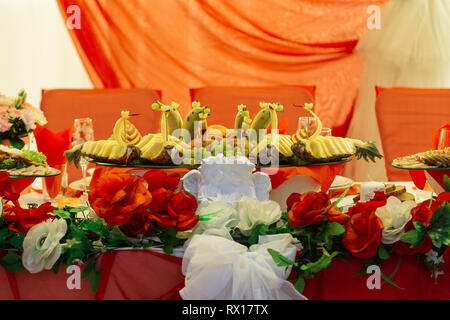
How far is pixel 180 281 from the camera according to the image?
0.91 m

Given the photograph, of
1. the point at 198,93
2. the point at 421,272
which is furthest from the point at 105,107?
the point at 421,272

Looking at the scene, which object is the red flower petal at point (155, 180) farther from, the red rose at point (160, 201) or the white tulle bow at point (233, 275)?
the white tulle bow at point (233, 275)

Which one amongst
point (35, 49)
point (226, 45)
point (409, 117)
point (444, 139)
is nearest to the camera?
point (444, 139)

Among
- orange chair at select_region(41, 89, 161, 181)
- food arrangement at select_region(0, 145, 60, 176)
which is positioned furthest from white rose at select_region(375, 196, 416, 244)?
orange chair at select_region(41, 89, 161, 181)

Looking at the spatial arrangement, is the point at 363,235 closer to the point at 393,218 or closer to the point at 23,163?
the point at 393,218

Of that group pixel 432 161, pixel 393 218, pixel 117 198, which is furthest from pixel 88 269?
pixel 432 161

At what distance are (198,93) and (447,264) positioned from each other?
61.0 inches

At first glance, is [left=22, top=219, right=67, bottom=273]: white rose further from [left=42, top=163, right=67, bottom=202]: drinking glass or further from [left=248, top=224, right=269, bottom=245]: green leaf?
[left=42, top=163, right=67, bottom=202]: drinking glass

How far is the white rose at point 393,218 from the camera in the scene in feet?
2.88

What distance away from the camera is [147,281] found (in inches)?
35.6

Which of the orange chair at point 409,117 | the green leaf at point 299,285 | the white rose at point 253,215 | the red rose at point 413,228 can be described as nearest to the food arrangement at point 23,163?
the white rose at point 253,215

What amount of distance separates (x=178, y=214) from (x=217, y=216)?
68 mm

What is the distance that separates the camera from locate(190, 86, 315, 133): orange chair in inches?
90.4

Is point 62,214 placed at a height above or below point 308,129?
below
